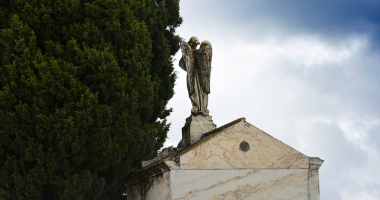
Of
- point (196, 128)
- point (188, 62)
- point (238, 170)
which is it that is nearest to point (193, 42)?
point (188, 62)

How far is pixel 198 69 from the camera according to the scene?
28.8 feet

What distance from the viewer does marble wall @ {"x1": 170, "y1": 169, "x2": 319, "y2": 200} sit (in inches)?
258

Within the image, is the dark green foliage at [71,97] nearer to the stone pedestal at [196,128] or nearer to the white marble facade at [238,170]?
the stone pedestal at [196,128]

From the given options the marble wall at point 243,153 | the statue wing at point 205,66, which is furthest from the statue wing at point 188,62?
the marble wall at point 243,153

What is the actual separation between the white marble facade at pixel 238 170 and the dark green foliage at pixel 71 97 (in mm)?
2132

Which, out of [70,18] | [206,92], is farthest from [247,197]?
[70,18]

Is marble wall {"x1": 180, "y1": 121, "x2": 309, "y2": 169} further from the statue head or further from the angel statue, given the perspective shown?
the statue head

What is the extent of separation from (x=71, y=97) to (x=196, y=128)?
266 centimetres

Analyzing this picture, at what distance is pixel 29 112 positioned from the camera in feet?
27.5

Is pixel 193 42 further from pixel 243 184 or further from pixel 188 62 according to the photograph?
pixel 243 184

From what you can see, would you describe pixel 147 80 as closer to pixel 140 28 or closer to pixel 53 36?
pixel 140 28

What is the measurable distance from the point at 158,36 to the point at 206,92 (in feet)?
12.7

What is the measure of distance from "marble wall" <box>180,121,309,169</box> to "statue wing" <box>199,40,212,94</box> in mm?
1930

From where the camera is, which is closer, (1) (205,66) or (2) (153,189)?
(2) (153,189)
